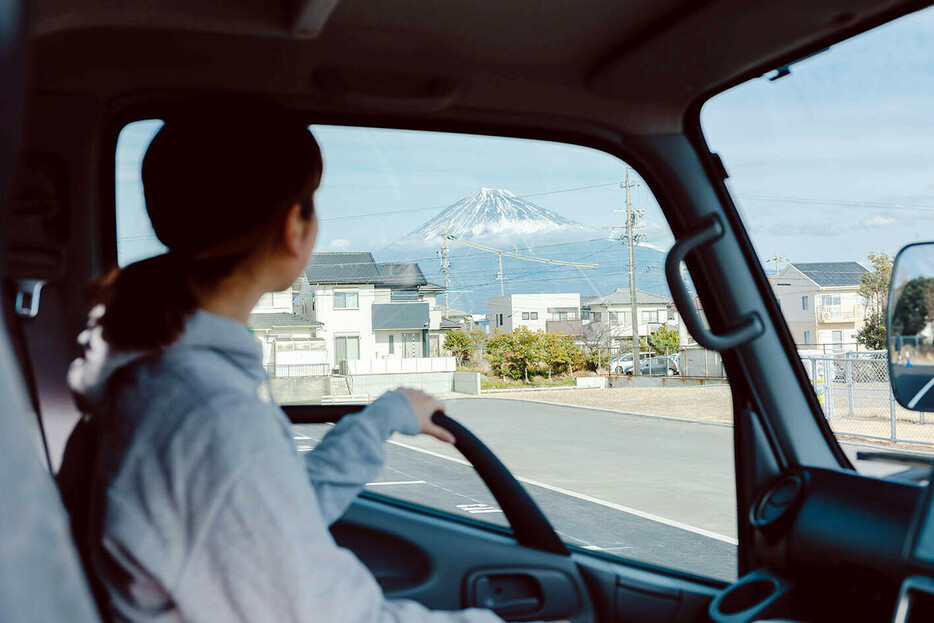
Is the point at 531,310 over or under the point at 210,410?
over

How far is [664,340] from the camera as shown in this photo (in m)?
2.74

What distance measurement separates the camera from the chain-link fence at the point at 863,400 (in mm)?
1612

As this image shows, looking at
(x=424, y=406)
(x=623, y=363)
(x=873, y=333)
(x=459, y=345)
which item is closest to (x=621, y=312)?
(x=623, y=363)

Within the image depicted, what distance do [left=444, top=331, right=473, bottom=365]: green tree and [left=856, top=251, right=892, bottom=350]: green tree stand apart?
1816 millimetres

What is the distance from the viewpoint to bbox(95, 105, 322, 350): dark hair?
933mm

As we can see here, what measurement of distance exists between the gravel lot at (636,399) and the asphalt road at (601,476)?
0.04 m

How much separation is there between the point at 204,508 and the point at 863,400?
1.54 meters

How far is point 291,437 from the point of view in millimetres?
891

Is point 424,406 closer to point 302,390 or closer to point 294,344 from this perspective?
point 302,390

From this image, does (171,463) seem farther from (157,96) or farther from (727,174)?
(727,174)

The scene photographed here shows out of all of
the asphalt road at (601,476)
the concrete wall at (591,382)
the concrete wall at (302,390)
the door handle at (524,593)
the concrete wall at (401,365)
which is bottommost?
the door handle at (524,593)

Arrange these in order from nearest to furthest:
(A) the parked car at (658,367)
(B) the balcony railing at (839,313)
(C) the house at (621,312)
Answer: (B) the balcony railing at (839,313), (A) the parked car at (658,367), (C) the house at (621,312)

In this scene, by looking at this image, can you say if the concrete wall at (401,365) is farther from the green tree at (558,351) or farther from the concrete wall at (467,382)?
the green tree at (558,351)

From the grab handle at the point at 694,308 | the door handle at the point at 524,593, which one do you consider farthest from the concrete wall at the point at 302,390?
the grab handle at the point at 694,308
